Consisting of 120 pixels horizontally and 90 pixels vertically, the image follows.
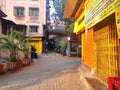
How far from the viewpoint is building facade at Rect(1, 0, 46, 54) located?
46.7 m

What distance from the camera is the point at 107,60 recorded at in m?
9.95

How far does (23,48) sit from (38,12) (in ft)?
81.6

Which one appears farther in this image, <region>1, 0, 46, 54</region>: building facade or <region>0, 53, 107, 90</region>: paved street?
<region>1, 0, 46, 54</region>: building facade

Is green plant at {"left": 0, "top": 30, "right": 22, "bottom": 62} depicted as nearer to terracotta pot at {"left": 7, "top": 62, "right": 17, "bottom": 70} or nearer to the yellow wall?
terracotta pot at {"left": 7, "top": 62, "right": 17, "bottom": 70}

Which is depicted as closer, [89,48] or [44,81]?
[44,81]

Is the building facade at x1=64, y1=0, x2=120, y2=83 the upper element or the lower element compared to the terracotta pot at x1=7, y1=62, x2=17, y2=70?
upper

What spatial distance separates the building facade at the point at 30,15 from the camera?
153 ft

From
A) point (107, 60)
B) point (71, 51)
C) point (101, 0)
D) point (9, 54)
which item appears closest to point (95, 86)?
point (107, 60)

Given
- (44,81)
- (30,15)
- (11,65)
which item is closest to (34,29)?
(30,15)

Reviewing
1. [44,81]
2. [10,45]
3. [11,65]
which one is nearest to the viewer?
[44,81]

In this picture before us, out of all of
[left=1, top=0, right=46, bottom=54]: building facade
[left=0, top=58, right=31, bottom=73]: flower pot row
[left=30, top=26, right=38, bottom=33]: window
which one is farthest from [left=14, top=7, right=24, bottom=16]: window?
[left=0, top=58, right=31, bottom=73]: flower pot row

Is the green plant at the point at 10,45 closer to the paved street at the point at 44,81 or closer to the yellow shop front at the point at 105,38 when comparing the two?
the paved street at the point at 44,81

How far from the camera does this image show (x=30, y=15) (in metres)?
47.2

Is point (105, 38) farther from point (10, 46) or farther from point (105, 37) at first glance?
point (10, 46)
